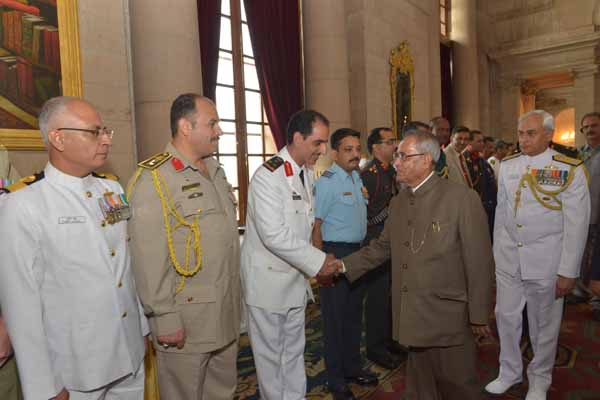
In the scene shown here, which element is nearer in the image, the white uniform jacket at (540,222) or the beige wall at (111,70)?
the white uniform jacket at (540,222)

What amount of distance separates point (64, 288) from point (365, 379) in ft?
6.95

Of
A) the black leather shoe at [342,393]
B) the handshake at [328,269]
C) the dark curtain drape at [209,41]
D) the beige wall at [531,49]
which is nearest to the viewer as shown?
the handshake at [328,269]

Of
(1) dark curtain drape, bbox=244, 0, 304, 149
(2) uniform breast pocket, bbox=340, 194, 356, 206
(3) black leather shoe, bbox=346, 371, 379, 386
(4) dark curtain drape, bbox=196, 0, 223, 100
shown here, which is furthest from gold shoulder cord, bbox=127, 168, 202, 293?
(1) dark curtain drape, bbox=244, 0, 304, 149

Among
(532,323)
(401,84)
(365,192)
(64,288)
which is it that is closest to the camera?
(64,288)

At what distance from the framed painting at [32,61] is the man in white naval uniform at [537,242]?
11.0ft

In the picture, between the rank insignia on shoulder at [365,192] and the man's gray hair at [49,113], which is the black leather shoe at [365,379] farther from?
the man's gray hair at [49,113]

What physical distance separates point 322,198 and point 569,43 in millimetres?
11403

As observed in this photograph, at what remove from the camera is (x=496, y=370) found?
307cm

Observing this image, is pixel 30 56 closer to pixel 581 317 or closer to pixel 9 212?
pixel 9 212

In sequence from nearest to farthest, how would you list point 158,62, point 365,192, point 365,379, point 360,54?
point 365,379, point 365,192, point 158,62, point 360,54

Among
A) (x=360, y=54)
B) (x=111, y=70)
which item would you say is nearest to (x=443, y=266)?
(x=111, y=70)

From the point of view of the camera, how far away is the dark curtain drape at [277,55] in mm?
5730

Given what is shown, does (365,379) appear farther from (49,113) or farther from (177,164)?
(49,113)

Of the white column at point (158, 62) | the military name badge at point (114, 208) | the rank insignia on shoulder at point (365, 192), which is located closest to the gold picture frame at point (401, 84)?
the white column at point (158, 62)
